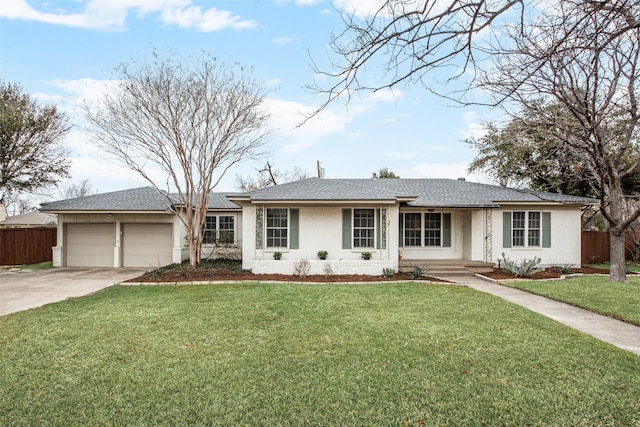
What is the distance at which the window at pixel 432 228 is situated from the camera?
47.5 ft

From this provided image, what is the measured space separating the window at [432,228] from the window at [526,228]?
2891 millimetres

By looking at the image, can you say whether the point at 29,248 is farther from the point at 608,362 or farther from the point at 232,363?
the point at 608,362

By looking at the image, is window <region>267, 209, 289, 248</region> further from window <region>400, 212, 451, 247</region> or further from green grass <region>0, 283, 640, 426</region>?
green grass <region>0, 283, 640, 426</region>

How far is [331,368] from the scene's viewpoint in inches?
166

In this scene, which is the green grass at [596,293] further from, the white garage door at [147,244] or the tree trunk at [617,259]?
the white garage door at [147,244]

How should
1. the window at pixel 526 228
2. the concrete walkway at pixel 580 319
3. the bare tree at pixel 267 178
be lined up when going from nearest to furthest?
1. the concrete walkway at pixel 580 319
2. the window at pixel 526 228
3. the bare tree at pixel 267 178

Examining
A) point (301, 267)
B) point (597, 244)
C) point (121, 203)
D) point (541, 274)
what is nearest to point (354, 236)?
point (301, 267)

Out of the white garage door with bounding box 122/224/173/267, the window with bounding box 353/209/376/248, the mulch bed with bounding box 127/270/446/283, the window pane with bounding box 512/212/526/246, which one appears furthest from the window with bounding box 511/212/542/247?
the white garage door with bounding box 122/224/173/267

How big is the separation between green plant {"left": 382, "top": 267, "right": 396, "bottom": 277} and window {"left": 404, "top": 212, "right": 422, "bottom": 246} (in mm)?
2834

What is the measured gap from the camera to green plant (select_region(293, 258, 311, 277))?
38.8ft

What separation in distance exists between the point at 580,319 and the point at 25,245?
2047 centimetres

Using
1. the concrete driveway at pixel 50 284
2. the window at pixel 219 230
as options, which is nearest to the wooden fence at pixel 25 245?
the concrete driveway at pixel 50 284

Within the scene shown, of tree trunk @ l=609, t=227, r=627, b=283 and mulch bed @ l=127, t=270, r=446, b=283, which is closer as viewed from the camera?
tree trunk @ l=609, t=227, r=627, b=283

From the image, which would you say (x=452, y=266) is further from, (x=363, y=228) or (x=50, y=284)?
(x=50, y=284)
